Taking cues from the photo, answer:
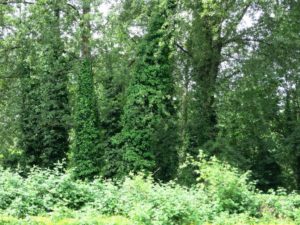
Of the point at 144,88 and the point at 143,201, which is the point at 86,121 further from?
the point at 143,201

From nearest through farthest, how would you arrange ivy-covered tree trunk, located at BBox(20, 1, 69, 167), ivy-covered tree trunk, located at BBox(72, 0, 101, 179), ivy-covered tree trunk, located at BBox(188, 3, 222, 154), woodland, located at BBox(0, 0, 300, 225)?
woodland, located at BBox(0, 0, 300, 225)
ivy-covered tree trunk, located at BBox(188, 3, 222, 154)
ivy-covered tree trunk, located at BBox(72, 0, 101, 179)
ivy-covered tree trunk, located at BBox(20, 1, 69, 167)

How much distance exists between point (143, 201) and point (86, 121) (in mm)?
17718

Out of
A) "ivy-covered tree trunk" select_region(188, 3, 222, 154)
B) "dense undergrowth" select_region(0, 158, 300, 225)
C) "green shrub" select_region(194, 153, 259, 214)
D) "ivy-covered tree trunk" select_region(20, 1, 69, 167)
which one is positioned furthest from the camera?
"ivy-covered tree trunk" select_region(20, 1, 69, 167)

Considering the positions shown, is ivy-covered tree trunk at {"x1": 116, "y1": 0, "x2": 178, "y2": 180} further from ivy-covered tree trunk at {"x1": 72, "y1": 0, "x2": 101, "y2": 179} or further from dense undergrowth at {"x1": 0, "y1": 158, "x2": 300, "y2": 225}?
dense undergrowth at {"x1": 0, "y1": 158, "x2": 300, "y2": 225}

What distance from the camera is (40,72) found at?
27.9m

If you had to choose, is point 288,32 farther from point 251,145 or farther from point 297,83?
point 251,145

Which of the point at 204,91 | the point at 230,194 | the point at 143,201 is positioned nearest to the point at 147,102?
the point at 204,91

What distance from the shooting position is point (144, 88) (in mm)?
23656

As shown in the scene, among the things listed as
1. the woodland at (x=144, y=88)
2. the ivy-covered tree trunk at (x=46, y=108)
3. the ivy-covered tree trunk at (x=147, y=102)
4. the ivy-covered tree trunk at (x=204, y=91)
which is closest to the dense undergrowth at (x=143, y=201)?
the woodland at (x=144, y=88)

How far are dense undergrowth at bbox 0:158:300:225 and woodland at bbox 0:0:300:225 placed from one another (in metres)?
8.97

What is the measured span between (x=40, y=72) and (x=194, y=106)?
9289mm

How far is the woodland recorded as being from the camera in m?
23.3

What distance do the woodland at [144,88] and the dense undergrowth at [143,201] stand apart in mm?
8967

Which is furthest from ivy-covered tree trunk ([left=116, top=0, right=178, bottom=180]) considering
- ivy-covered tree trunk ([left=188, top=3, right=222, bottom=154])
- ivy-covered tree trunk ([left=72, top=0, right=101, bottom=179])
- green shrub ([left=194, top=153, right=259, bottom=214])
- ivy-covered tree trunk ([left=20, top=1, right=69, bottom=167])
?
green shrub ([left=194, top=153, right=259, bottom=214])
